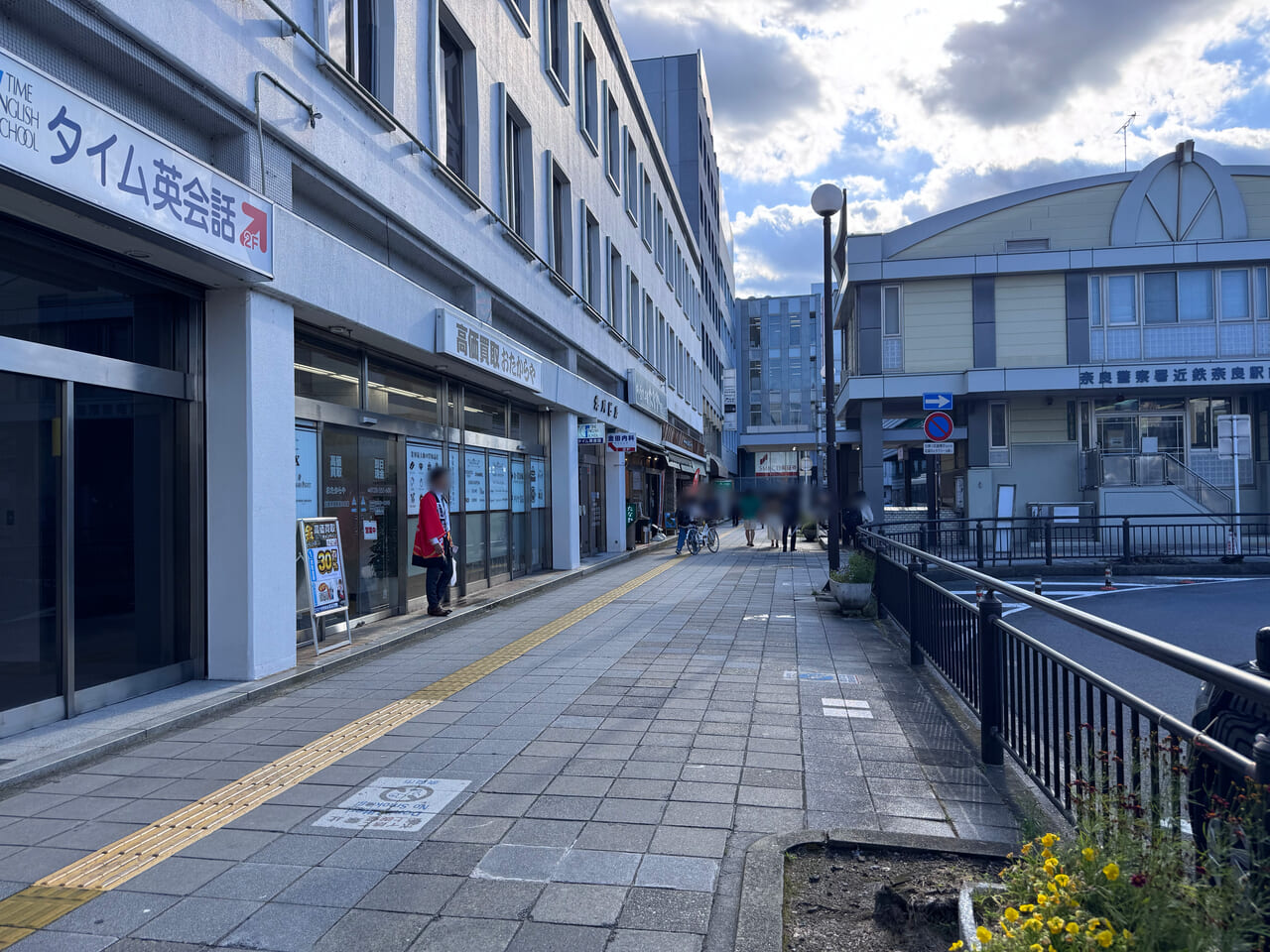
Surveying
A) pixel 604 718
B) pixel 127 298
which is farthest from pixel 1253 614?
pixel 127 298

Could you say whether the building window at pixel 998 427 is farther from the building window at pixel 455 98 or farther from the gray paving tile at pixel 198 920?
the gray paving tile at pixel 198 920

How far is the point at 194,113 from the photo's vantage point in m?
6.76

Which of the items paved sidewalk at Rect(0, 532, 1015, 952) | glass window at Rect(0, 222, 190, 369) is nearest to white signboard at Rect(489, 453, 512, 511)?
paved sidewalk at Rect(0, 532, 1015, 952)

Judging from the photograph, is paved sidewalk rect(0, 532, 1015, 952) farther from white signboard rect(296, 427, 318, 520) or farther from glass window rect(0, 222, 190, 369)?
glass window rect(0, 222, 190, 369)

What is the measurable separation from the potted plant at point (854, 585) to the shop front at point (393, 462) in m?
5.31

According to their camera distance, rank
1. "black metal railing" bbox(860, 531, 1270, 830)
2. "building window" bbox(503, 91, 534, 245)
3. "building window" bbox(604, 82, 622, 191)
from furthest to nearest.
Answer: "building window" bbox(604, 82, 622, 191) < "building window" bbox(503, 91, 534, 245) < "black metal railing" bbox(860, 531, 1270, 830)

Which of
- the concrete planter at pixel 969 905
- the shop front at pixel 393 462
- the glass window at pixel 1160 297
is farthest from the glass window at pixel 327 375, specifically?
the glass window at pixel 1160 297

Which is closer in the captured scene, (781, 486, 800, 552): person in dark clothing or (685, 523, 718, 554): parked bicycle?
(685, 523, 718, 554): parked bicycle

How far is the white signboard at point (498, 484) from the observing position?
14.2 m

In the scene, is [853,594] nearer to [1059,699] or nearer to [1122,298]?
[1059,699]

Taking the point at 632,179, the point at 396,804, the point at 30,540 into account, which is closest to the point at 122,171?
the point at 30,540

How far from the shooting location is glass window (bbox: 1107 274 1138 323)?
23.6m

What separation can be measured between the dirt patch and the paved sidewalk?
274mm

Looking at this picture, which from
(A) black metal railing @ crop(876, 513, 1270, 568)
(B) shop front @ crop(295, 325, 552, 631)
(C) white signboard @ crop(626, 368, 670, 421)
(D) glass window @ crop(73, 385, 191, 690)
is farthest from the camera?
(C) white signboard @ crop(626, 368, 670, 421)
